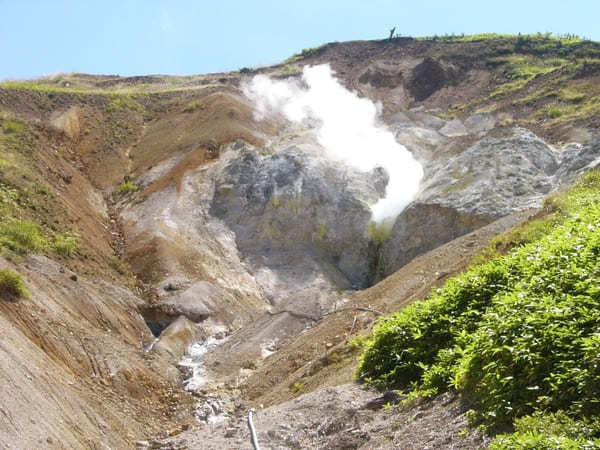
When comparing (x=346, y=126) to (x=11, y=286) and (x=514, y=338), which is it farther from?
(x=514, y=338)

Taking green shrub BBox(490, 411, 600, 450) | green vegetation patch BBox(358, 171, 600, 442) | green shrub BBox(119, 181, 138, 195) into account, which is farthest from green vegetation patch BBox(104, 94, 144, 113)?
green shrub BBox(490, 411, 600, 450)

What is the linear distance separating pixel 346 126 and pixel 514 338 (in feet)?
119

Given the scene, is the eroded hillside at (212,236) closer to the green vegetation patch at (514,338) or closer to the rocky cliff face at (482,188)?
the rocky cliff face at (482,188)

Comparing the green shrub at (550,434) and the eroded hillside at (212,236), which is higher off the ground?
the eroded hillside at (212,236)

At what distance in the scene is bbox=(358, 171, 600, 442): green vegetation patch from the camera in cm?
585

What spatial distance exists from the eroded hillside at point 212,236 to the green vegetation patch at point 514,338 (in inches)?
74.5

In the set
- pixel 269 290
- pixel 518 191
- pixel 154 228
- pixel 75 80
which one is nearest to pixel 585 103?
pixel 518 191

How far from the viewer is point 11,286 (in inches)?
567

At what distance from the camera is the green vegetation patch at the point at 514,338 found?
5.85 m

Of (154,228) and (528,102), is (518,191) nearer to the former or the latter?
(154,228)

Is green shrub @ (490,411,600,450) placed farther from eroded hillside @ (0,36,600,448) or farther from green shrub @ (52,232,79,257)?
green shrub @ (52,232,79,257)

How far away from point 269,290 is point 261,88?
30.4 metres

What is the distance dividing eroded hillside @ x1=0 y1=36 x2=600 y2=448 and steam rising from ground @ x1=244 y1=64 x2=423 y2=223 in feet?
3.09

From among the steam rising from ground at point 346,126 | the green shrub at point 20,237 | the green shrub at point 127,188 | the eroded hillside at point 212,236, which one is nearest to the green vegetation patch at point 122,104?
the eroded hillside at point 212,236
